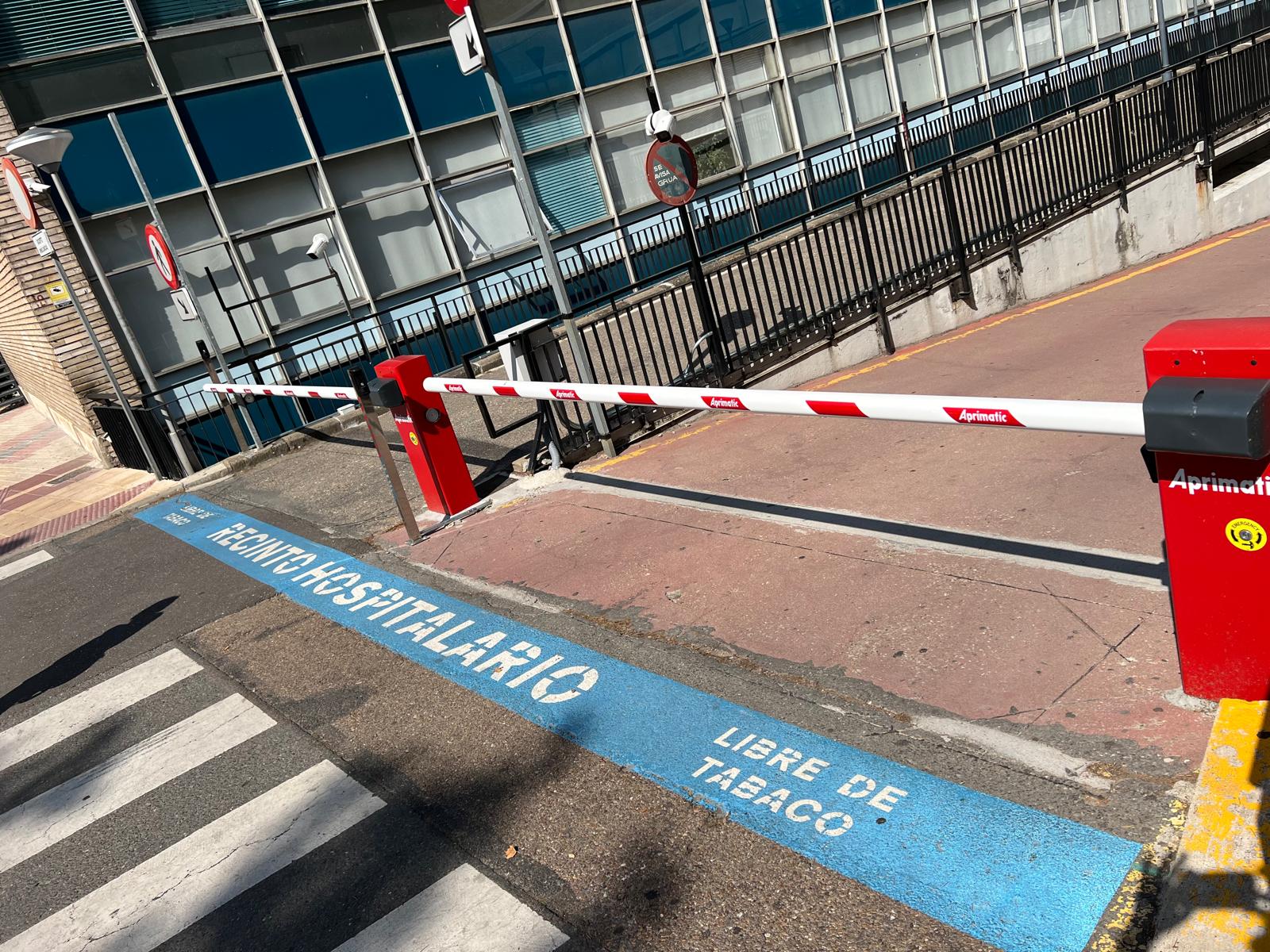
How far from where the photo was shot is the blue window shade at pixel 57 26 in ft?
40.3

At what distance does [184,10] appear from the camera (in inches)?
535

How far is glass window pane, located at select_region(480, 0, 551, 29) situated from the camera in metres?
16.1

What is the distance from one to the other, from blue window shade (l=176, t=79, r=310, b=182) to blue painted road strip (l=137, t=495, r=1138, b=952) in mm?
10915

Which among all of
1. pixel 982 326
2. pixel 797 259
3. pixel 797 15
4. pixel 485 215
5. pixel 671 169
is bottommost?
pixel 982 326

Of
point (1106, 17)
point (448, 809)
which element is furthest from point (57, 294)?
point (1106, 17)

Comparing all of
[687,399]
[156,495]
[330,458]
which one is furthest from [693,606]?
[156,495]

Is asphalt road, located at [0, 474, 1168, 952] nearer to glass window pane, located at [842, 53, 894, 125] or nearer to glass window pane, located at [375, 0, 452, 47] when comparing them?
glass window pane, located at [375, 0, 452, 47]

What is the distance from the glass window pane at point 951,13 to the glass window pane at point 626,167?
27.4 feet

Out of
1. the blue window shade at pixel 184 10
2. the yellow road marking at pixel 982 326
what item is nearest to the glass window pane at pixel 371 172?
the blue window shade at pixel 184 10

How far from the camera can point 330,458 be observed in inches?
421

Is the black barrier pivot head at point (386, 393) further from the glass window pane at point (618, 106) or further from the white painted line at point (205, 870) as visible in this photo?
the glass window pane at point (618, 106)

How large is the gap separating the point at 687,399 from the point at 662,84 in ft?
Result: 47.6

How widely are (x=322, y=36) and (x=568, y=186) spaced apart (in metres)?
4.56

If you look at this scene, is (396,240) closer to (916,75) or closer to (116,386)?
(116,386)
